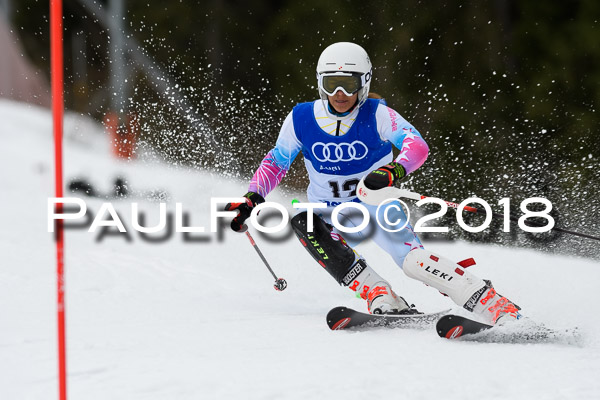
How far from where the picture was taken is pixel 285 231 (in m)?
7.07

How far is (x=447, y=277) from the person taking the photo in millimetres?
3582

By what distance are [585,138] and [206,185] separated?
19.4 feet

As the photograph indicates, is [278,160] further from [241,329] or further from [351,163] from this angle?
[241,329]

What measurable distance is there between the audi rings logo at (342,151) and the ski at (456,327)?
1.12 meters

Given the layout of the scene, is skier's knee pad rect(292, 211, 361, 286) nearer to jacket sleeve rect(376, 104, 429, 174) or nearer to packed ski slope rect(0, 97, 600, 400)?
packed ski slope rect(0, 97, 600, 400)

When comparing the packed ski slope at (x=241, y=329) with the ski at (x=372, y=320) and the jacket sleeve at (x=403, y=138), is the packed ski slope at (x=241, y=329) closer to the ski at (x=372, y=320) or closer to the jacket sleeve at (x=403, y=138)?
the ski at (x=372, y=320)

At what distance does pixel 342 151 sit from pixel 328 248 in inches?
21.7

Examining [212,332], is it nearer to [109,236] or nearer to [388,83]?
[109,236]

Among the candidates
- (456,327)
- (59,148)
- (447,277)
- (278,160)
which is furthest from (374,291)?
(59,148)

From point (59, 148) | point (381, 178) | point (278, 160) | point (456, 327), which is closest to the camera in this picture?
point (59, 148)

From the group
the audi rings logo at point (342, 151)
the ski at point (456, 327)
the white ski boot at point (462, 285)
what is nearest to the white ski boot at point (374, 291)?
the white ski boot at point (462, 285)

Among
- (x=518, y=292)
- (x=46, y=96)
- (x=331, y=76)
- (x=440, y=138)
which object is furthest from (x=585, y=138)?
(x=46, y=96)

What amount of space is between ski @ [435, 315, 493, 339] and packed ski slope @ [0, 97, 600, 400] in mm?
52

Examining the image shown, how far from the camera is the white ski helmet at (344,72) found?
388 cm
